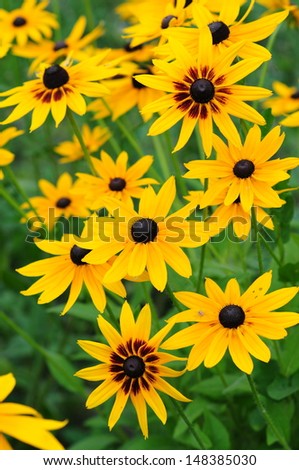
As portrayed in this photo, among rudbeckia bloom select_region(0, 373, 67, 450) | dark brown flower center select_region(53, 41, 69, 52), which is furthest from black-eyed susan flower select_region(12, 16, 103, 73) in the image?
Answer: rudbeckia bloom select_region(0, 373, 67, 450)

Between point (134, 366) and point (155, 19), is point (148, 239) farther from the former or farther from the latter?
point (155, 19)

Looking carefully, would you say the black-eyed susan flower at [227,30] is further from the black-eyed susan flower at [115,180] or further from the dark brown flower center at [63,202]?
the dark brown flower center at [63,202]

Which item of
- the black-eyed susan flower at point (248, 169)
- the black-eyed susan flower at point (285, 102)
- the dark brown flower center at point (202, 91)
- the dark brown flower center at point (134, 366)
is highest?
the black-eyed susan flower at point (285, 102)

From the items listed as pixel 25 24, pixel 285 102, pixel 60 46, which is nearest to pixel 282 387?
pixel 285 102

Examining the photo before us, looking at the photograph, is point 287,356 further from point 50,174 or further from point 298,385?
point 50,174

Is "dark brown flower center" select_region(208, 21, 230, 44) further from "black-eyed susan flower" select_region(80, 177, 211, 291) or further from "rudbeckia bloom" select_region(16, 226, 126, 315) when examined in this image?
"rudbeckia bloom" select_region(16, 226, 126, 315)

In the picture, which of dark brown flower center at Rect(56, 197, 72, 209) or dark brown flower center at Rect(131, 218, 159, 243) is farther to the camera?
dark brown flower center at Rect(56, 197, 72, 209)

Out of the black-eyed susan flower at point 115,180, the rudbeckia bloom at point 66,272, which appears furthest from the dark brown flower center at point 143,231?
the black-eyed susan flower at point 115,180
